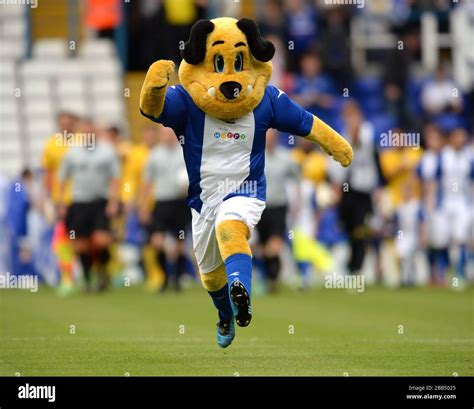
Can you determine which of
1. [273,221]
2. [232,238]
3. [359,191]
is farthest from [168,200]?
[232,238]

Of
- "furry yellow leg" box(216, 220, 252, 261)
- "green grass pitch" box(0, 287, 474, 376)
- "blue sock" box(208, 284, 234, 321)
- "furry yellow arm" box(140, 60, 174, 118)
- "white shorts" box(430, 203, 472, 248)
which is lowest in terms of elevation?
"green grass pitch" box(0, 287, 474, 376)

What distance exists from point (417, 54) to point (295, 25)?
9.80ft

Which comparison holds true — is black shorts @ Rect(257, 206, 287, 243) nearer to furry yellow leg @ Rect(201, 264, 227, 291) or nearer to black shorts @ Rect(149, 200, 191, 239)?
black shorts @ Rect(149, 200, 191, 239)

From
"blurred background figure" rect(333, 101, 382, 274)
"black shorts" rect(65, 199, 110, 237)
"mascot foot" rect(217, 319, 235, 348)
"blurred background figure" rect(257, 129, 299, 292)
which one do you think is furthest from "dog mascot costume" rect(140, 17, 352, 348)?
→ "blurred background figure" rect(333, 101, 382, 274)

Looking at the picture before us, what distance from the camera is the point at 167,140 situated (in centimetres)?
2092

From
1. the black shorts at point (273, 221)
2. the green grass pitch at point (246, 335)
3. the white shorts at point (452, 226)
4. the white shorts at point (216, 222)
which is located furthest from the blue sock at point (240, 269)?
the white shorts at point (452, 226)

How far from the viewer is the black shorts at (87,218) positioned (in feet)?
66.4

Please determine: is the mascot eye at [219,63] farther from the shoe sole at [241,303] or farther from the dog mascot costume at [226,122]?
the shoe sole at [241,303]

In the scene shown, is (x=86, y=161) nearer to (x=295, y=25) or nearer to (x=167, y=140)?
(x=167, y=140)

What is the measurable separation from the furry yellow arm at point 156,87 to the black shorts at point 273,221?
9344 millimetres

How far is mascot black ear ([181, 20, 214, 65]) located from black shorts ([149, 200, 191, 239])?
9.75m

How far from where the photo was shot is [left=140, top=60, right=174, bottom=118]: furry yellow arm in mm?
10703
